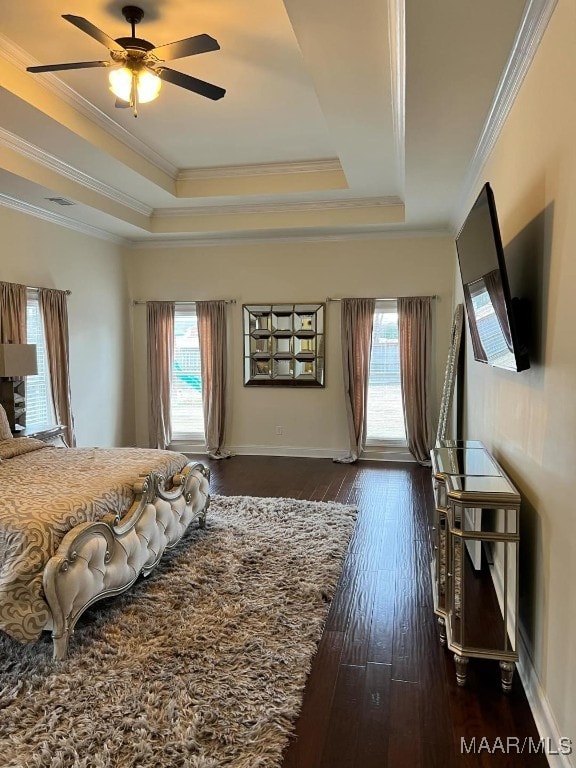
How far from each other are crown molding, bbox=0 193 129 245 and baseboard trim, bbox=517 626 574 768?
5.23 m

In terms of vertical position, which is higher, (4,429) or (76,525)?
(4,429)

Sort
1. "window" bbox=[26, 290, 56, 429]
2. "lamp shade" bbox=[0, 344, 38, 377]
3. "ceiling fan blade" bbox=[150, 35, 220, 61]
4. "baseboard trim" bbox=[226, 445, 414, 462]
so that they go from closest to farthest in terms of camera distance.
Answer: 1. "ceiling fan blade" bbox=[150, 35, 220, 61]
2. "lamp shade" bbox=[0, 344, 38, 377]
3. "window" bbox=[26, 290, 56, 429]
4. "baseboard trim" bbox=[226, 445, 414, 462]

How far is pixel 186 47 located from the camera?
8.63 ft

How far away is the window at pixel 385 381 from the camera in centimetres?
646

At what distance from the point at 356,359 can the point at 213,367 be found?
73.2 inches

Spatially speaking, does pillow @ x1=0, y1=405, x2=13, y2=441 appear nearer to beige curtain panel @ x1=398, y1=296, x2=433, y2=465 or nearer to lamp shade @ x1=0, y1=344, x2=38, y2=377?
lamp shade @ x1=0, y1=344, x2=38, y2=377

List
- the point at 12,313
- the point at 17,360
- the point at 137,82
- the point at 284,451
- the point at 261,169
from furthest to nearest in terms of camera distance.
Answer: the point at 284,451 → the point at 261,169 → the point at 12,313 → the point at 17,360 → the point at 137,82

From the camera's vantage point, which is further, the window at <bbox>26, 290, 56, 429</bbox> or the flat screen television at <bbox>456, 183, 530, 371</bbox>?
the window at <bbox>26, 290, 56, 429</bbox>

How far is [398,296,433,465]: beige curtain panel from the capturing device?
6.25 metres

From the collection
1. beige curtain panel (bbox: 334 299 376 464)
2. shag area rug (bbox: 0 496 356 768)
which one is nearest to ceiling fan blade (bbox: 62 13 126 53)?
shag area rug (bbox: 0 496 356 768)

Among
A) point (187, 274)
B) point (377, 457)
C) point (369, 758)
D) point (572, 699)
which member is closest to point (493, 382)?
point (572, 699)

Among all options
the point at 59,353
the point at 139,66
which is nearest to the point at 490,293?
the point at 139,66

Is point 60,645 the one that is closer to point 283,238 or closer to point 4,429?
point 4,429

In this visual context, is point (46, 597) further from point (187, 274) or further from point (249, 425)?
point (187, 274)
